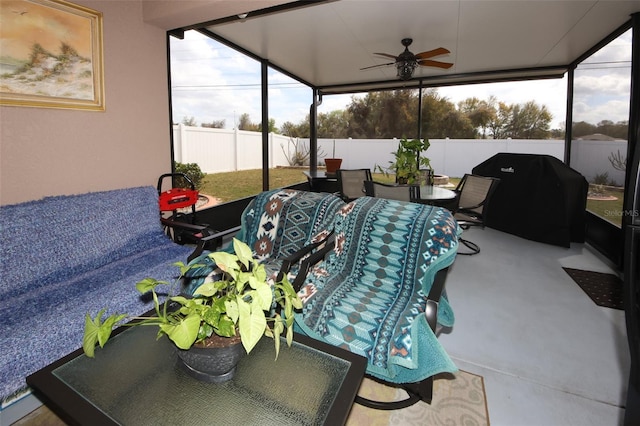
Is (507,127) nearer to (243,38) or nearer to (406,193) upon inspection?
(406,193)

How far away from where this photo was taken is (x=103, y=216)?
90.1 inches

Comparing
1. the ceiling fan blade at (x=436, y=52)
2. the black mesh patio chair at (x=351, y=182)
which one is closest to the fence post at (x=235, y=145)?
the black mesh patio chair at (x=351, y=182)

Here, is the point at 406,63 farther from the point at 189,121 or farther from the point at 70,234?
the point at 70,234

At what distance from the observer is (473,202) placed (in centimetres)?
389

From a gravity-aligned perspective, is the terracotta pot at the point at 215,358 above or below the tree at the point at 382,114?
below

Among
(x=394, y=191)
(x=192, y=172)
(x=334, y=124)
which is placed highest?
(x=334, y=124)

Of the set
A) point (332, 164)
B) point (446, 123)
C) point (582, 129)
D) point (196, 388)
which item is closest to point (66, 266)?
point (196, 388)

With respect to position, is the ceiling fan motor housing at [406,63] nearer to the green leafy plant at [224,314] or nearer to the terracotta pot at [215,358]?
the green leafy plant at [224,314]

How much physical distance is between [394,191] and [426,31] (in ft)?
6.58

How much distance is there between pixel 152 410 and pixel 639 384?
1.34 metres

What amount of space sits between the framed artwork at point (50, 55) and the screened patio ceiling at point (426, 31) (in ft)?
2.97

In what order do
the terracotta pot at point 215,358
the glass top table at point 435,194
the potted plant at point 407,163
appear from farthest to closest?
the potted plant at point 407,163, the glass top table at point 435,194, the terracotta pot at point 215,358

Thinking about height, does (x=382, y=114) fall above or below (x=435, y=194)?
above

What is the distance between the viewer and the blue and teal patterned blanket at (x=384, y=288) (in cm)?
143
